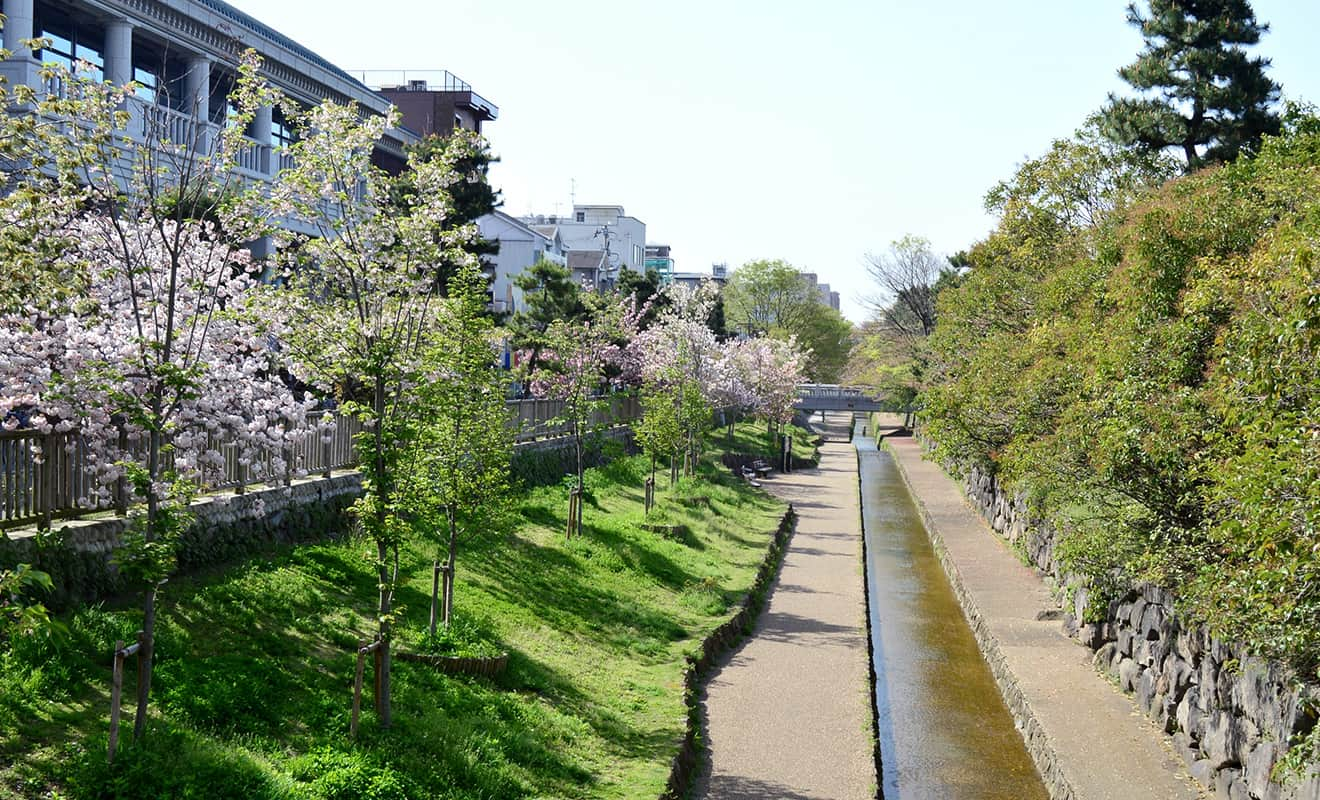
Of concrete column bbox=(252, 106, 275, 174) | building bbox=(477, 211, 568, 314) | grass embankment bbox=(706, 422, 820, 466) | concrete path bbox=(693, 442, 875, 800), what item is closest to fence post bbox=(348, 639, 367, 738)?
concrete path bbox=(693, 442, 875, 800)

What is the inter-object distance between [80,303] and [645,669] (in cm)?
880

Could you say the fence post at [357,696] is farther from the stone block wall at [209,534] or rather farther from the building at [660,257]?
the building at [660,257]

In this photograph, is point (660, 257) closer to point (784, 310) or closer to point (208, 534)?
point (784, 310)

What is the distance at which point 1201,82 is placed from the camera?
27359 millimetres

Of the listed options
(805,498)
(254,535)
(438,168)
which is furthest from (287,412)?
(805,498)

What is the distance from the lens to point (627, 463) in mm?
35031

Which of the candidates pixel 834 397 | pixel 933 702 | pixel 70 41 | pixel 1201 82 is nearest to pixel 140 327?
pixel 933 702

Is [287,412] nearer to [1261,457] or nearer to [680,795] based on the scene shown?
[680,795]

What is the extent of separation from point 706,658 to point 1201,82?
1967 centimetres

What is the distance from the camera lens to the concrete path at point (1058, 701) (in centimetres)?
1236

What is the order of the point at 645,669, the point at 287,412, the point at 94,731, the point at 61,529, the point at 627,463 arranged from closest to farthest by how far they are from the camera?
the point at 94,731
the point at 61,529
the point at 287,412
the point at 645,669
the point at 627,463

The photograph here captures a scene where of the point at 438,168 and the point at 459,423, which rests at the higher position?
the point at 438,168

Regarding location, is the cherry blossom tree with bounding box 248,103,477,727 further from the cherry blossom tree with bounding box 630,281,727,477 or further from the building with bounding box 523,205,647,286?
the building with bounding box 523,205,647,286

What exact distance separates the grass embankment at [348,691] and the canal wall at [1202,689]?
18.4ft
